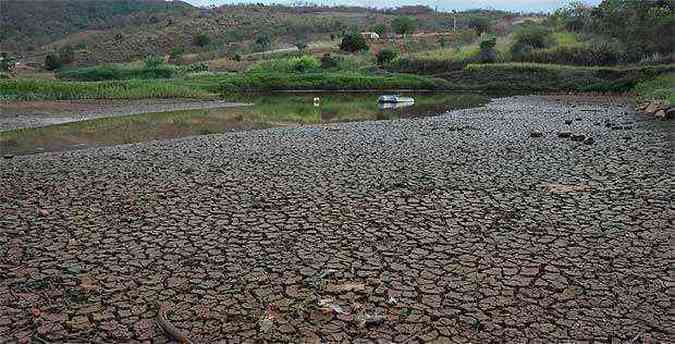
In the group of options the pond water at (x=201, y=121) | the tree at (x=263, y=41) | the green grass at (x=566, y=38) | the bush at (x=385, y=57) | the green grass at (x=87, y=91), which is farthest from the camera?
the tree at (x=263, y=41)

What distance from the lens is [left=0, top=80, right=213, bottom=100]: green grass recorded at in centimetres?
3208

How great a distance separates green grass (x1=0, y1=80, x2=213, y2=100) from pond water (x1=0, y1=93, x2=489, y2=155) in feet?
17.3

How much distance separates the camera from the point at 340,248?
7070mm

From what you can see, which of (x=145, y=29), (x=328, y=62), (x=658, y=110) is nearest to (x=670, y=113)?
(x=658, y=110)

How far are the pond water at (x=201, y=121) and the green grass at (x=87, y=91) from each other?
526cm

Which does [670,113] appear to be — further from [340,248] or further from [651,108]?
[340,248]

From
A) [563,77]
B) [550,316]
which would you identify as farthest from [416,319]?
[563,77]

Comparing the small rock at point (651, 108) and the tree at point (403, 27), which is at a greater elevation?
the tree at point (403, 27)

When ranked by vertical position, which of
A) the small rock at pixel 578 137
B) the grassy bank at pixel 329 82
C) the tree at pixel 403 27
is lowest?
the grassy bank at pixel 329 82

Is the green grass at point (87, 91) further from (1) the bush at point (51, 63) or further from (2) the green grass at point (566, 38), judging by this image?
(2) the green grass at point (566, 38)

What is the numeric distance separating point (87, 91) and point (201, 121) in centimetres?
1435

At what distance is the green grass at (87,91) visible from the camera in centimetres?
3208

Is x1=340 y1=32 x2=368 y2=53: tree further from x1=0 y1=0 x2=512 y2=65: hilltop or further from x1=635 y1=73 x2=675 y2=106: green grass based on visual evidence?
x1=635 y1=73 x2=675 y2=106: green grass

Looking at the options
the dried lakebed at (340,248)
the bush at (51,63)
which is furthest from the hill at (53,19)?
the dried lakebed at (340,248)
